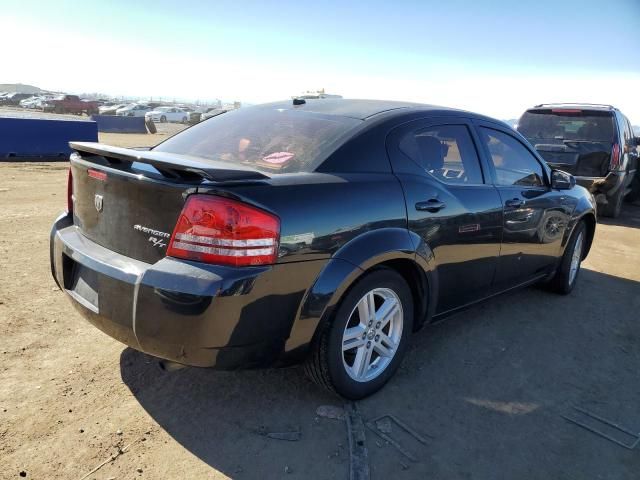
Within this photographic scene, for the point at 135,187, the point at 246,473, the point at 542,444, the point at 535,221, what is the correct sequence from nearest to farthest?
the point at 246,473 → the point at 135,187 → the point at 542,444 → the point at 535,221

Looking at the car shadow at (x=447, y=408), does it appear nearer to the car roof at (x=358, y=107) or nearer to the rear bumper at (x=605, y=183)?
the car roof at (x=358, y=107)

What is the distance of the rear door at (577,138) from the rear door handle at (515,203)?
17.8 ft

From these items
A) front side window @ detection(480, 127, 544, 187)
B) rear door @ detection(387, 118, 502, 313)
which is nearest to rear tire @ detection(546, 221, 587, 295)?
front side window @ detection(480, 127, 544, 187)

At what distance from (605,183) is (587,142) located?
76 centimetres

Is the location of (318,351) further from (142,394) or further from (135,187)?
(135,187)

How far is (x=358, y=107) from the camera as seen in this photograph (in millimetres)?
3354

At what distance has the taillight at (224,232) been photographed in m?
2.23

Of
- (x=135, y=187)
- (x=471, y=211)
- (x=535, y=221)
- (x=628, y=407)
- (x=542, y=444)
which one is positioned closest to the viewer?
(x=135, y=187)

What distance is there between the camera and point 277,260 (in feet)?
7.60

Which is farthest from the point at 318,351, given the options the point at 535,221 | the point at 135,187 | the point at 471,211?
the point at 535,221

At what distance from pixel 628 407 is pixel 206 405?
8.18 feet

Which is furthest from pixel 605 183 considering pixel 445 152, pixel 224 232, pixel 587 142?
pixel 224 232

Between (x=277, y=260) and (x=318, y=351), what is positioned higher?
(x=277, y=260)

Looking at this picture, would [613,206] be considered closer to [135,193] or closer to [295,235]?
[295,235]
